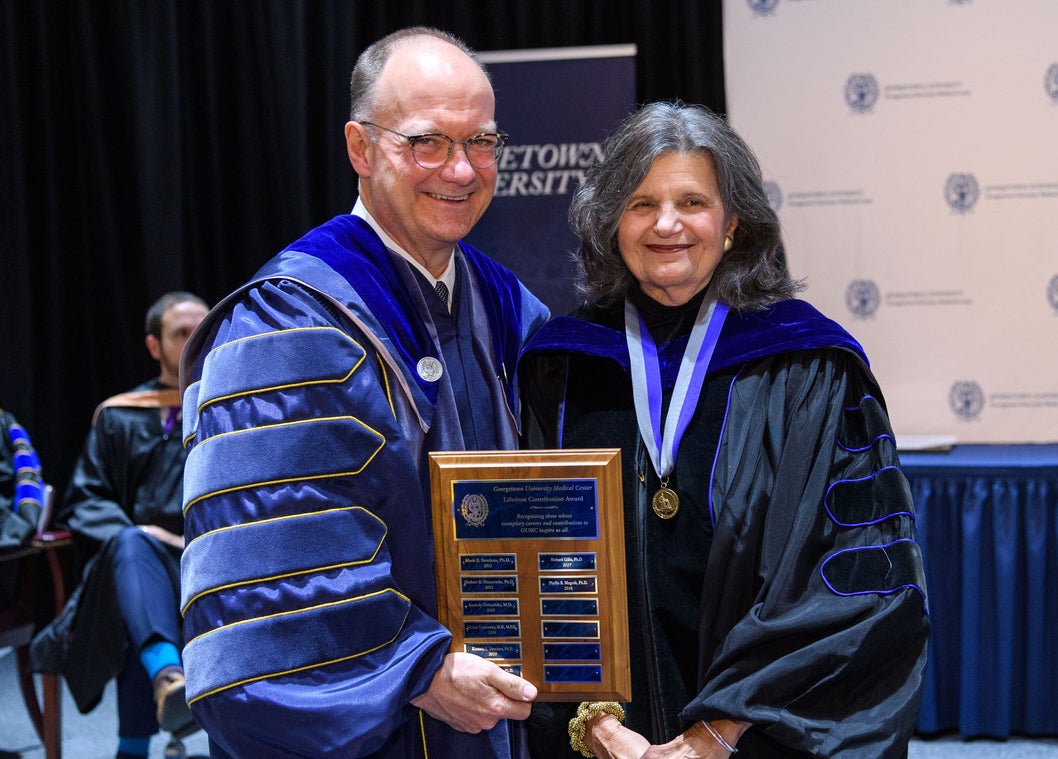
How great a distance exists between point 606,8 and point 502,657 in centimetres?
467

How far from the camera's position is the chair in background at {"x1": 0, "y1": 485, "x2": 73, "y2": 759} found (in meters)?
4.63

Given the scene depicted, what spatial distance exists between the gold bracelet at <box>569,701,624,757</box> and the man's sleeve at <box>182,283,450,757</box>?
1.18 feet

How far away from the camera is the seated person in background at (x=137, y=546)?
4434 mm

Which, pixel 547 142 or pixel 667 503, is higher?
pixel 547 142

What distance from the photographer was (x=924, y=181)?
5566 mm

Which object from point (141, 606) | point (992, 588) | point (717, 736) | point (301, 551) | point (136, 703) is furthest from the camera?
point (992, 588)

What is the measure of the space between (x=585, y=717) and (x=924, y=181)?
4.10 m

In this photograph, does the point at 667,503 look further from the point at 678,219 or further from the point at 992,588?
the point at 992,588

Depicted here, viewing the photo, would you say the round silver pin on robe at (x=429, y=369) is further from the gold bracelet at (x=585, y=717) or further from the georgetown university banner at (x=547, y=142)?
the georgetown university banner at (x=547, y=142)

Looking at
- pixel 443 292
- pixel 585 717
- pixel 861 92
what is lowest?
pixel 585 717

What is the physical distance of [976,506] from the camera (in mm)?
4727

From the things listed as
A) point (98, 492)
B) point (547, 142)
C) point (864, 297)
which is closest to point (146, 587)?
point (98, 492)

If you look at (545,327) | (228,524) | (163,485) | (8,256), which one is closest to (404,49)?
(545,327)

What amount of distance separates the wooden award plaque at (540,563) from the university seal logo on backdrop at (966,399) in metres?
4.09
